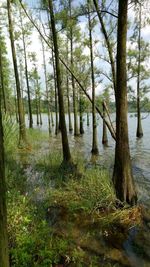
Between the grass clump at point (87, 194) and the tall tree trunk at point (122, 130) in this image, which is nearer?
the grass clump at point (87, 194)

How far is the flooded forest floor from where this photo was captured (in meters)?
4.18

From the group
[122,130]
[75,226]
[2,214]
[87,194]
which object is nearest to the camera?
[2,214]

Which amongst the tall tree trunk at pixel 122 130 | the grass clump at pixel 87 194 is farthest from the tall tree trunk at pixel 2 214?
the tall tree trunk at pixel 122 130

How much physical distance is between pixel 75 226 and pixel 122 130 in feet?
9.23

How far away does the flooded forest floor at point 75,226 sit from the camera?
13.7ft

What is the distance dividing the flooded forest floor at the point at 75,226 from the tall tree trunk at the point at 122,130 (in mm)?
298

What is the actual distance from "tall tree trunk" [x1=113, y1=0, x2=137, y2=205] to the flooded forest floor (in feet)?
0.98

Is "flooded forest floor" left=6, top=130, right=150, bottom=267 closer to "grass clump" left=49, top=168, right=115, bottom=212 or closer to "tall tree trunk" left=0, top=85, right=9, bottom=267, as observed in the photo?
"grass clump" left=49, top=168, right=115, bottom=212

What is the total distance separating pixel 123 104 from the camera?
287 inches

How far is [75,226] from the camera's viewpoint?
229 inches

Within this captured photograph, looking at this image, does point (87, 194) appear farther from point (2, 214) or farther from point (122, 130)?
point (2, 214)

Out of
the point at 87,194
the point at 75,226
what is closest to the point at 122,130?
the point at 87,194

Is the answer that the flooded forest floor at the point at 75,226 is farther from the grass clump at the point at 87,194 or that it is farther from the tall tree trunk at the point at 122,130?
the tall tree trunk at the point at 122,130

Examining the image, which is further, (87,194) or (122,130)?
(122,130)
